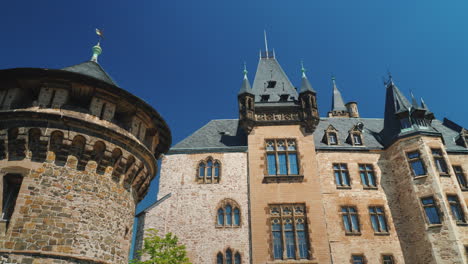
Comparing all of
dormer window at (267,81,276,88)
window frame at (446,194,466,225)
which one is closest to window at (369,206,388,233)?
window frame at (446,194,466,225)

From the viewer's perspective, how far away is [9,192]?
10.4 meters

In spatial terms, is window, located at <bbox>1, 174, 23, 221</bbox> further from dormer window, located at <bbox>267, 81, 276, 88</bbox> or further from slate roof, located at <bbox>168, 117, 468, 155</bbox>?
dormer window, located at <bbox>267, 81, 276, 88</bbox>

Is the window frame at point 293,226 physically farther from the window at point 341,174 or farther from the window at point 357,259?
the window at point 341,174

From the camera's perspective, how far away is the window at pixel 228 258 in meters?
18.5

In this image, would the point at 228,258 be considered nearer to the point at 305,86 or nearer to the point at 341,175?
the point at 341,175

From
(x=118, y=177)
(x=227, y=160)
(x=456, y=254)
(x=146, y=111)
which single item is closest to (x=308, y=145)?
→ (x=227, y=160)

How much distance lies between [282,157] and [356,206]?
566cm

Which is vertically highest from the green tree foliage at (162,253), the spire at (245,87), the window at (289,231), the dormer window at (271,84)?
the dormer window at (271,84)

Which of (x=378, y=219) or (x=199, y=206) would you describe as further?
(x=378, y=219)

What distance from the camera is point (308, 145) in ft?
72.0

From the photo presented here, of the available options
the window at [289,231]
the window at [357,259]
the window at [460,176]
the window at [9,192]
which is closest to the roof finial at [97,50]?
the window at [9,192]

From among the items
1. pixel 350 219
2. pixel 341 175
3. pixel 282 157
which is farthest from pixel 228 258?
pixel 341 175

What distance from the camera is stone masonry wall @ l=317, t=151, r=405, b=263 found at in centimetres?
1977

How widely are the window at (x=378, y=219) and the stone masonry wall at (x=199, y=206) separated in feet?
27.0
